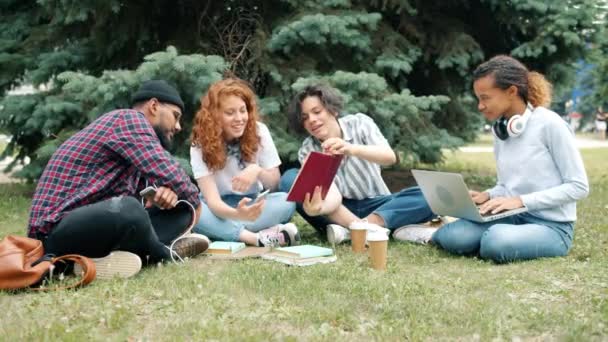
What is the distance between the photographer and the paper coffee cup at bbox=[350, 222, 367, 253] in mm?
4074

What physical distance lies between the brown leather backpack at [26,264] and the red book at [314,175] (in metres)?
1.34

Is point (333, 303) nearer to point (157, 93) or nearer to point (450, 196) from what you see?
point (450, 196)

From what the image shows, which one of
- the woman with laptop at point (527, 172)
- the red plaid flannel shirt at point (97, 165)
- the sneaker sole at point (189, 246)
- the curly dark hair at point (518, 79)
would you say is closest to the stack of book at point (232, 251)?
the sneaker sole at point (189, 246)

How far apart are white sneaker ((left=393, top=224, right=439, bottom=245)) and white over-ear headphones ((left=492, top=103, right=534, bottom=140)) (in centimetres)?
80

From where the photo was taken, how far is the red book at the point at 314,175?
13.2ft

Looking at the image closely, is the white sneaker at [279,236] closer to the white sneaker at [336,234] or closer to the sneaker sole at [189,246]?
the white sneaker at [336,234]

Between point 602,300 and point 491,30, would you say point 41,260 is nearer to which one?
point 602,300

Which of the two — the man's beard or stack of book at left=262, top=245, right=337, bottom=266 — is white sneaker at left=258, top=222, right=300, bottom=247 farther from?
the man's beard

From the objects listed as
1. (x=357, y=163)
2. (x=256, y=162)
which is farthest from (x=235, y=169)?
(x=357, y=163)

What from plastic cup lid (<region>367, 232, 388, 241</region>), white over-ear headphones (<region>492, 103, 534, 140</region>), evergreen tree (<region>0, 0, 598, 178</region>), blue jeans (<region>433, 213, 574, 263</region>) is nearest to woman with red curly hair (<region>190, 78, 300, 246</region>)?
plastic cup lid (<region>367, 232, 388, 241</region>)

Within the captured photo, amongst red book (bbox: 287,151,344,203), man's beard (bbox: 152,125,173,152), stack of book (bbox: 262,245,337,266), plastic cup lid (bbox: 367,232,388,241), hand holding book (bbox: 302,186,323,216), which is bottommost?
stack of book (bbox: 262,245,337,266)

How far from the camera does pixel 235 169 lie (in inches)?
176

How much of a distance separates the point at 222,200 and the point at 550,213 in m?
1.98

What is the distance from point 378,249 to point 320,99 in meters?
1.21
